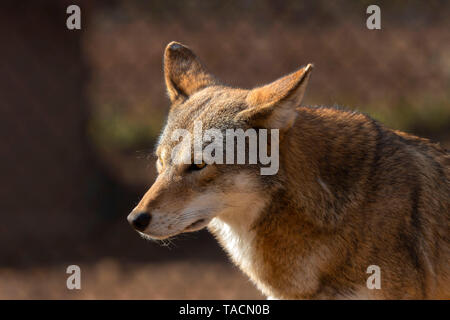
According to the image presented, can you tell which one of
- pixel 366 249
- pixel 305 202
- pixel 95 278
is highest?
pixel 305 202

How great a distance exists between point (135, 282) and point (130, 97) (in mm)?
3461

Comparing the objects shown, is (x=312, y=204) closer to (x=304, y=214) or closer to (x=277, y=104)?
(x=304, y=214)

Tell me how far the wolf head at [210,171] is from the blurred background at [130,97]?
8.73ft

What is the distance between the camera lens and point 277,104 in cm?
324

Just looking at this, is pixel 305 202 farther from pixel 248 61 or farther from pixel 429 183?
pixel 248 61

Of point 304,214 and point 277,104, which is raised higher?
point 277,104

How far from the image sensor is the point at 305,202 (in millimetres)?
3359

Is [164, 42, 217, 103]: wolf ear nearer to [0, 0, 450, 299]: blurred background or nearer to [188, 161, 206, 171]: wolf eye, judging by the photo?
[188, 161, 206, 171]: wolf eye

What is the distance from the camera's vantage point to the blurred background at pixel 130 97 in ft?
21.0

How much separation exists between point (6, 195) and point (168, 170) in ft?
13.0

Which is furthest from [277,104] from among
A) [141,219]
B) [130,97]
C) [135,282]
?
[130,97]

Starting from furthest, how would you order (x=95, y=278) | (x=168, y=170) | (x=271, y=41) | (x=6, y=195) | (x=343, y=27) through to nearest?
1. (x=271, y=41)
2. (x=343, y=27)
3. (x=6, y=195)
4. (x=95, y=278)
5. (x=168, y=170)

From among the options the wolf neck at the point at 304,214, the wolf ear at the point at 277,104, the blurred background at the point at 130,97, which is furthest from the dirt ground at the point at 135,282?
the wolf ear at the point at 277,104

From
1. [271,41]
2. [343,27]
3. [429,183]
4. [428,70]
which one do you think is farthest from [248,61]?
[429,183]
